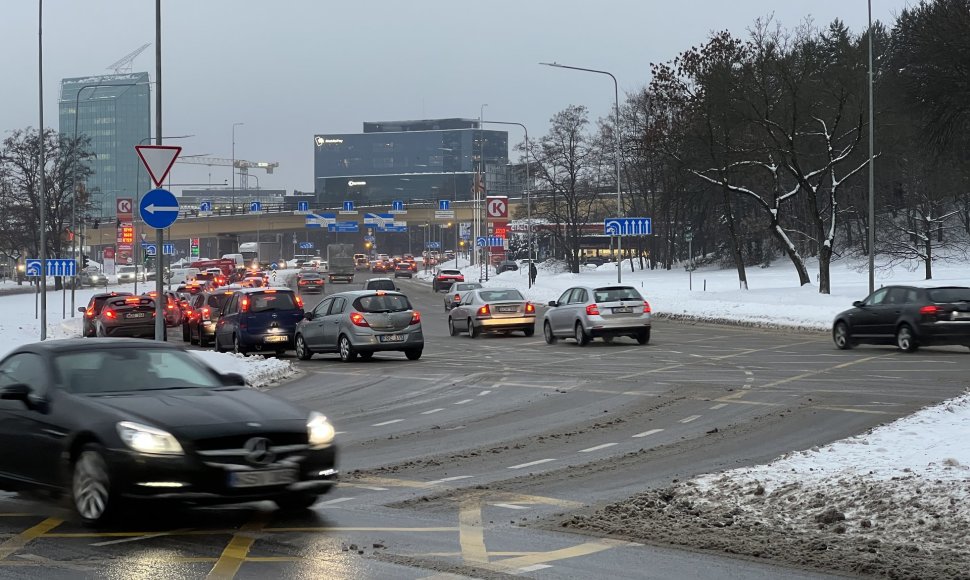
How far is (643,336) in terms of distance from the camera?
3362cm

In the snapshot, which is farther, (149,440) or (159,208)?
(159,208)

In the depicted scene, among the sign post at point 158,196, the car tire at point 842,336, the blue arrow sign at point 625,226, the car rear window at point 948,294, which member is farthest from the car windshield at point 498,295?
the sign post at point 158,196

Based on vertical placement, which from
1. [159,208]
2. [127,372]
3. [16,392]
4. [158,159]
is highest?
[158,159]

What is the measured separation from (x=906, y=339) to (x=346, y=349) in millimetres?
12547

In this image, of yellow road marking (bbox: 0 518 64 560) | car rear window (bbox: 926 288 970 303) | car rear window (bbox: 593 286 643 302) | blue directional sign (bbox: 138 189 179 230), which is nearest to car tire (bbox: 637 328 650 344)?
car rear window (bbox: 593 286 643 302)

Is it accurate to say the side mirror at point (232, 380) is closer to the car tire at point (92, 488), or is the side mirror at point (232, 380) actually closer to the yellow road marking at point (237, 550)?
the yellow road marking at point (237, 550)

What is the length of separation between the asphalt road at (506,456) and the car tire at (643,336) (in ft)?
11.8

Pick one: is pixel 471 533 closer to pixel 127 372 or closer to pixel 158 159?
pixel 127 372

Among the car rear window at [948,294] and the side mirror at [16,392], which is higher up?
the car rear window at [948,294]

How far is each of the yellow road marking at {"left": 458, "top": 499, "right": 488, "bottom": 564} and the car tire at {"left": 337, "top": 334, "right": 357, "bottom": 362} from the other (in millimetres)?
18903

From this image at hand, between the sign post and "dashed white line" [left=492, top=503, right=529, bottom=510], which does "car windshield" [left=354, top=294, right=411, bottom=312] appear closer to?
the sign post

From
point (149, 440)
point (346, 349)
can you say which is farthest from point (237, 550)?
point (346, 349)

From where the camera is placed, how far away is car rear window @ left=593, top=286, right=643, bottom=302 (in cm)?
3356

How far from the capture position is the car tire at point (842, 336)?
2997cm
